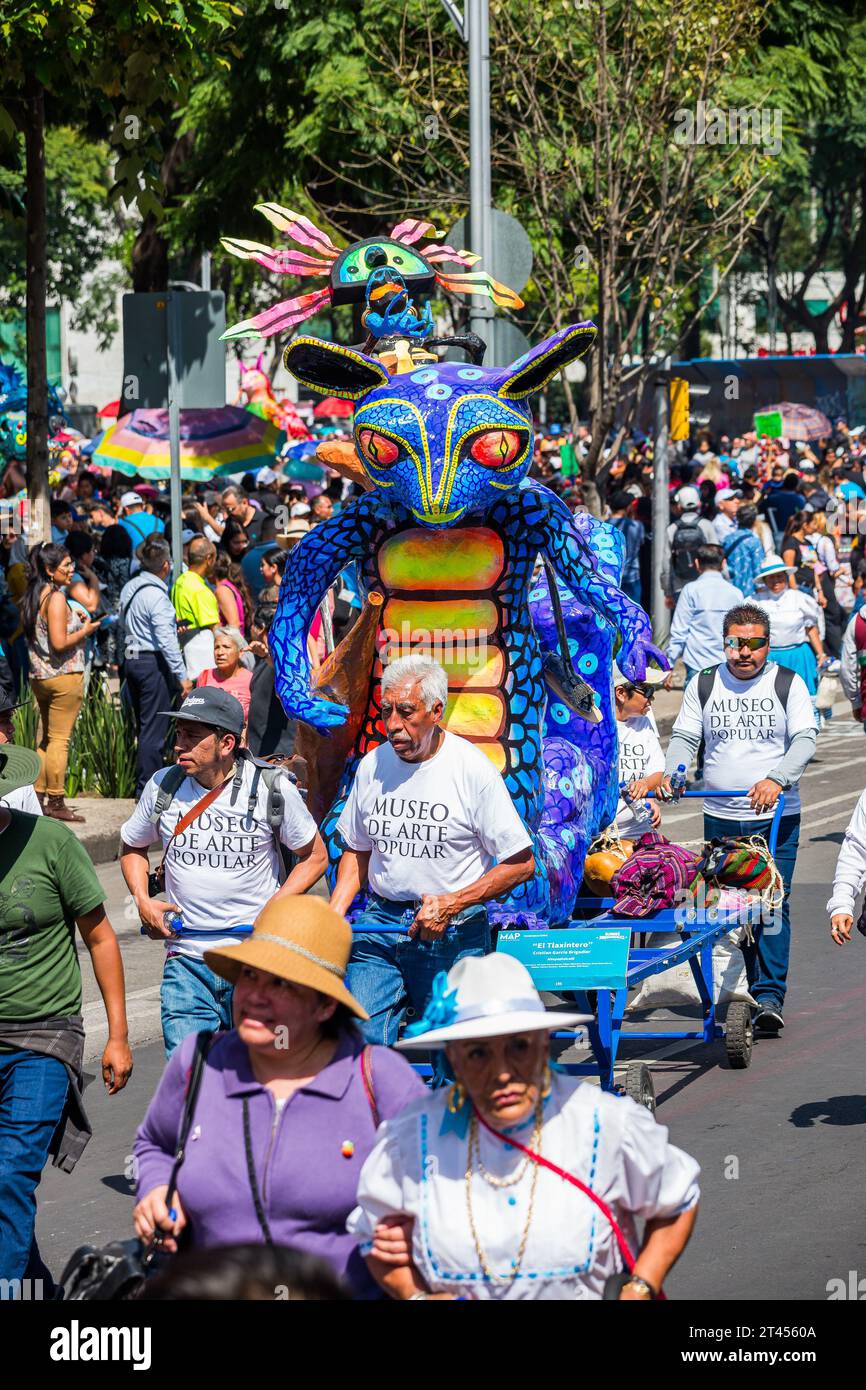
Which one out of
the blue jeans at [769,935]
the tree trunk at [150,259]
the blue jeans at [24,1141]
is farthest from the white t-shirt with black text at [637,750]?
the tree trunk at [150,259]

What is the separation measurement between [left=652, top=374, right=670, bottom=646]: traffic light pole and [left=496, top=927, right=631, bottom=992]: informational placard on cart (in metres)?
14.1

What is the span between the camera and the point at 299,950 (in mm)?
4598

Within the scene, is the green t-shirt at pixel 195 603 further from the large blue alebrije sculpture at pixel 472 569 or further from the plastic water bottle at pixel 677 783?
the large blue alebrije sculpture at pixel 472 569

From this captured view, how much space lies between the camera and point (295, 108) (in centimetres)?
2550

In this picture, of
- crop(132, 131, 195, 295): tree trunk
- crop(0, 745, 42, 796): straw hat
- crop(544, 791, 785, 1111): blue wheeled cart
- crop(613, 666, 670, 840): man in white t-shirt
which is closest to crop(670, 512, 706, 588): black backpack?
crop(132, 131, 195, 295): tree trunk

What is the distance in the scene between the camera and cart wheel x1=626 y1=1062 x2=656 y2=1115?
7918 mm

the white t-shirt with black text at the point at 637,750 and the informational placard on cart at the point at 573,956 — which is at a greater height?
the white t-shirt with black text at the point at 637,750

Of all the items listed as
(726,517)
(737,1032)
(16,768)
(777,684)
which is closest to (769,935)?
(737,1032)

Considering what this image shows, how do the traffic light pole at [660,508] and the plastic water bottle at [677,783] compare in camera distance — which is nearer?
the plastic water bottle at [677,783]

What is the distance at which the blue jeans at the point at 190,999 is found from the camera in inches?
281

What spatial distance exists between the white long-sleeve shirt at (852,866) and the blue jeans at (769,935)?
1.60m

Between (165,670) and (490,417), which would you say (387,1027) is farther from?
(165,670)

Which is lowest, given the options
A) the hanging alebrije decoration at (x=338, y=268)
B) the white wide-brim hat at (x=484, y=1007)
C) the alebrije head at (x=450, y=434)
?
the white wide-brim hat at (x=484, y=1007)

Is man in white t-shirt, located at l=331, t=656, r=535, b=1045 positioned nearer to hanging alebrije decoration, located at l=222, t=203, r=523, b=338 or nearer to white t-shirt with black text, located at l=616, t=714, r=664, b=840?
hanging alebrije decoration, located at l=222, t=203, r=523, b=338
